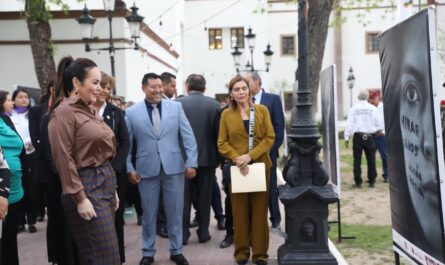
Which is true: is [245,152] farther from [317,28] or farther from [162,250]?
[317,28]

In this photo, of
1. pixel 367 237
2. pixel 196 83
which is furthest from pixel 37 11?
pixel 367 237

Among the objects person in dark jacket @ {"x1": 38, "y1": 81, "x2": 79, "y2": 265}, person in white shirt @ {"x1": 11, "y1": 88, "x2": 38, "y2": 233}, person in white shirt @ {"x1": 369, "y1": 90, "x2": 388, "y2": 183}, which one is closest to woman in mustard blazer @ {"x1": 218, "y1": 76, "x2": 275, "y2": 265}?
person in dark jacket @ {"x1": 38, "y1": 81, "x2": 79, "y2": 265}

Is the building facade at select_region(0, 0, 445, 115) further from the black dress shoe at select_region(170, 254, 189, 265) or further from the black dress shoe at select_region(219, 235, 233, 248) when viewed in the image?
the black dress shoe at select_region(170, 254, 189, 265)

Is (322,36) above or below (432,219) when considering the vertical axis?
above

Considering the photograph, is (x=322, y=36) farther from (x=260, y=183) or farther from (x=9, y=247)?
(x=9, y=247)

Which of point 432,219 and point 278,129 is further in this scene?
point 278,129

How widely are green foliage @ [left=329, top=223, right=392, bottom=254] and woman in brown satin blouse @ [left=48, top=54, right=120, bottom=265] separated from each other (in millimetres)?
3614

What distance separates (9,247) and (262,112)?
2879mm

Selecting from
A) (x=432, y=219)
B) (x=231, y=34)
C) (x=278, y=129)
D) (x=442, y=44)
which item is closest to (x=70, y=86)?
(x=432, y=219)

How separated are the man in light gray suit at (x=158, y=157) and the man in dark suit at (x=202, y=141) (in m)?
1.01

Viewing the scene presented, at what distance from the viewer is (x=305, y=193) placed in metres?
5.30

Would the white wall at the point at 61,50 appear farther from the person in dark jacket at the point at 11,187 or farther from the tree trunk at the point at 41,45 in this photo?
the person in dark jacket at the point at 11,187

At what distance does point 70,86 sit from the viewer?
3926 mm

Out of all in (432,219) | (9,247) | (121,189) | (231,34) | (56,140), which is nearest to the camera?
(432,219)
